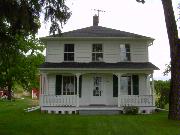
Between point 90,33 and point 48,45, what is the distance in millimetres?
3535

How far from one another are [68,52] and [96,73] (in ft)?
9.25

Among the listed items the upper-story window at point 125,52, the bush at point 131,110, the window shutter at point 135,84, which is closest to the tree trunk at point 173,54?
the bush at point 131,110

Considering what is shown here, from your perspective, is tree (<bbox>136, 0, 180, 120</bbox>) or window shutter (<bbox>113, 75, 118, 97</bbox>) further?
window shutter (<bbox>113, 75, 118, 97</bbox>)

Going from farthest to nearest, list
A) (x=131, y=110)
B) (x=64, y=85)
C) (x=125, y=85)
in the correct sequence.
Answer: (x=125, y=85) → (x=64, y=85) → (x=131, y=110)

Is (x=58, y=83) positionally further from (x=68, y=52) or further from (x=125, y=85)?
(x=125, y=85)

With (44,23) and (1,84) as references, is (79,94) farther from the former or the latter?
(1,84)

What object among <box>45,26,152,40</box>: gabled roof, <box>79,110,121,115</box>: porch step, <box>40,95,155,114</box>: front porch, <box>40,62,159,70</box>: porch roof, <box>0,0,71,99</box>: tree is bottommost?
<box>79,110,121,115</box>: porch step

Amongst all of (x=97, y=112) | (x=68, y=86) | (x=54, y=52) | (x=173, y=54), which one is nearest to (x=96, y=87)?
(x=68, y=86)

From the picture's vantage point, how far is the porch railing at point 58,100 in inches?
1030

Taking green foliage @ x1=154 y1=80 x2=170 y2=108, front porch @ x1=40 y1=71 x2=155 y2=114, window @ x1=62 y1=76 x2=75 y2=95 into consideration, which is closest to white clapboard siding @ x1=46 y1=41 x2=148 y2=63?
front porch @ x1=40 y1=71 x2=155 y2=114

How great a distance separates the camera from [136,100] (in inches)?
1038

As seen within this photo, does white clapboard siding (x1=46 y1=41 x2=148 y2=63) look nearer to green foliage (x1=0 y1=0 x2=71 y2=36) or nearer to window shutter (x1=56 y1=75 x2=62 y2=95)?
window shutter (x1=56 y1=75 x2=62 y2=95)

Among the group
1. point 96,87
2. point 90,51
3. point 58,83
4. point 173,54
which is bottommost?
point 96,87

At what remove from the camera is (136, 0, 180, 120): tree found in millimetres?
19188
